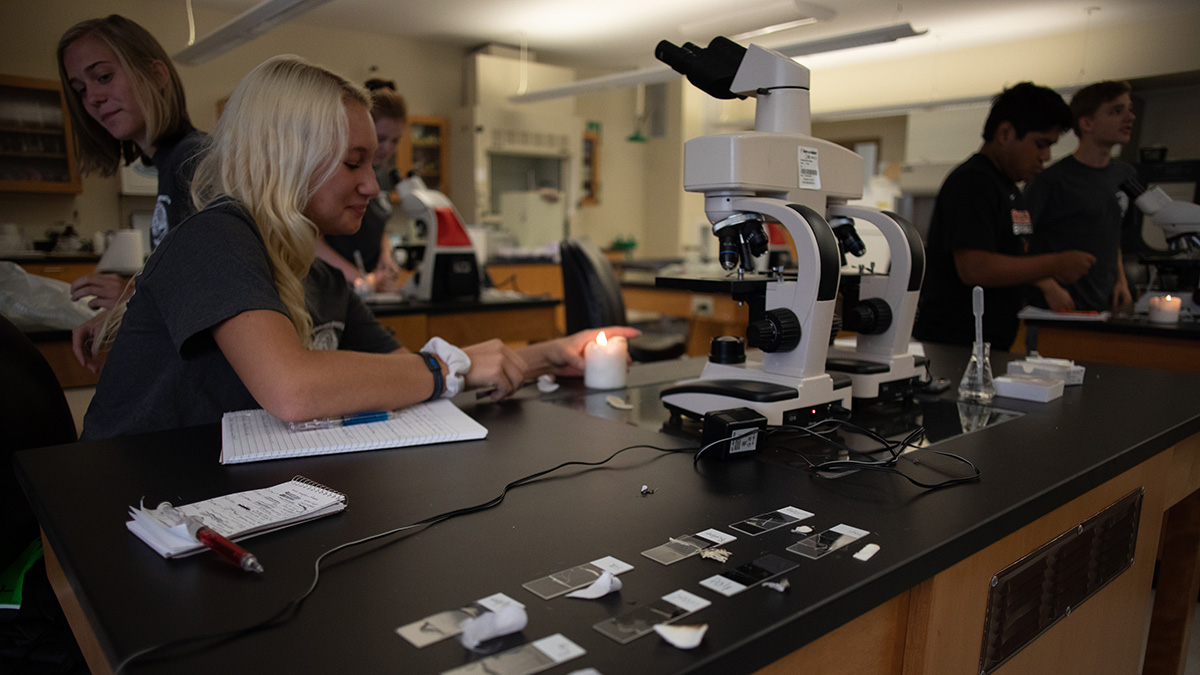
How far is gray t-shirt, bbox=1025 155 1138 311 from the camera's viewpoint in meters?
2.70

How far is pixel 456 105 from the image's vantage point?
22.6ft

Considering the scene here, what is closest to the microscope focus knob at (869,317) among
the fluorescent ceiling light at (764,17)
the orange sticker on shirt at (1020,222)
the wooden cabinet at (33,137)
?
the orange sticker on shirt at (1020,222)

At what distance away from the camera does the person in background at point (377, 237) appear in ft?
8.45

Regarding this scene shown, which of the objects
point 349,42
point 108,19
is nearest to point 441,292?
point 108,19

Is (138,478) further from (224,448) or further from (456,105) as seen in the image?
(456,105)

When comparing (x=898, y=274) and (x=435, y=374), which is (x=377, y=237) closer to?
(x=435, y=374)

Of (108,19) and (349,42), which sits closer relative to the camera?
(108,19)

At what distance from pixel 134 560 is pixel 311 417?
13.5 inches

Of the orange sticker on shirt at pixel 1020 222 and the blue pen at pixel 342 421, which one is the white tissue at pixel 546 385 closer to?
the blue pen at pixel 342 421

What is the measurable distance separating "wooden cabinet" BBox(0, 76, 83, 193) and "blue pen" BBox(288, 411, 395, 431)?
4.54 meters

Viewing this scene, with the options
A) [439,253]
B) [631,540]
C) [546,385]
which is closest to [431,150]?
[439,253]

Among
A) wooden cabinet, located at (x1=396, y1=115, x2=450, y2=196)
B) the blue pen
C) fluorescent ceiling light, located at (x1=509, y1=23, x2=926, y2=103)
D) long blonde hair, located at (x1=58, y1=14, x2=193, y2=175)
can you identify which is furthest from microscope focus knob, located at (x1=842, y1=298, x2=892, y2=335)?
wooden cabinet, located at (x1=396, y1=115, x2=450, y2=196)

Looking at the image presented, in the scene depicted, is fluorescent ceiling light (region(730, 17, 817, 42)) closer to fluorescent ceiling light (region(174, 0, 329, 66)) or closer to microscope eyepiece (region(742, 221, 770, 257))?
fluorescent ceiling light (region(174, 0, 329, 66))

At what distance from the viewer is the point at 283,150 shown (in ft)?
3.60
